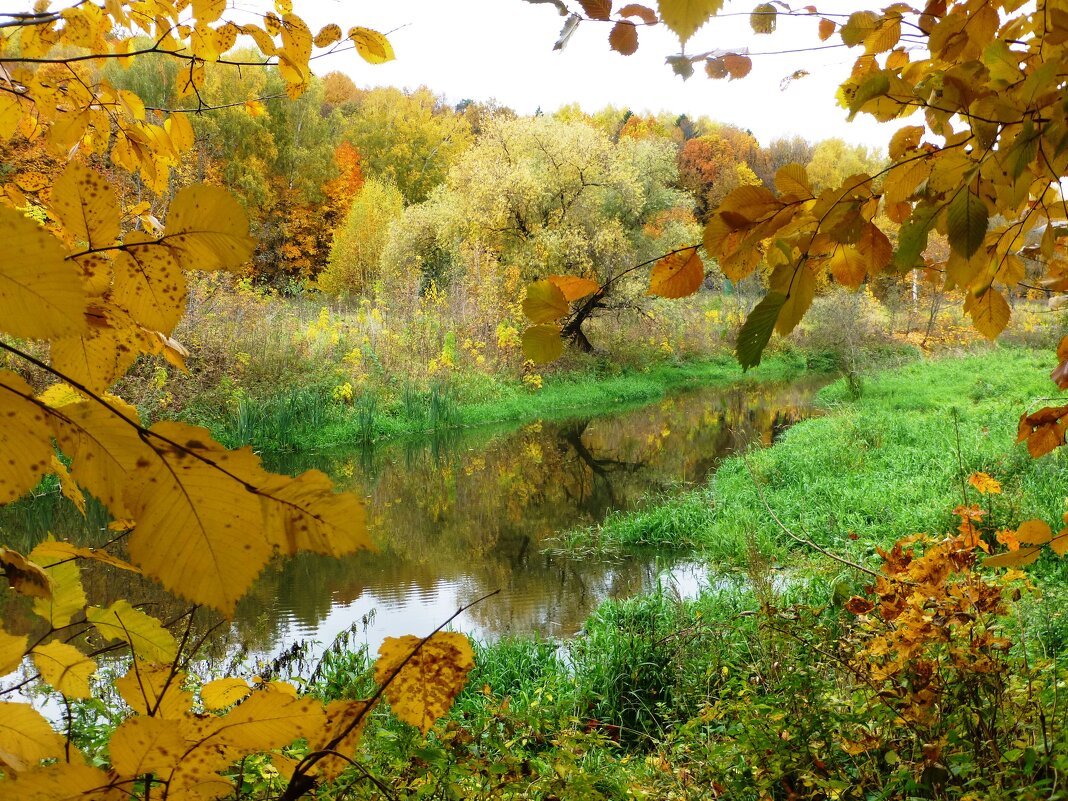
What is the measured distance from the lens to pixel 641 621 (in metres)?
4.41

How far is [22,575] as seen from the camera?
548 mm

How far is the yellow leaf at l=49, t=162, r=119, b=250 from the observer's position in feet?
1.47

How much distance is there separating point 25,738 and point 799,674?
196cm

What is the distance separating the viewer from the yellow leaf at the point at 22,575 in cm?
54

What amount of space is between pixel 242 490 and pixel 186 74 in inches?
42.9

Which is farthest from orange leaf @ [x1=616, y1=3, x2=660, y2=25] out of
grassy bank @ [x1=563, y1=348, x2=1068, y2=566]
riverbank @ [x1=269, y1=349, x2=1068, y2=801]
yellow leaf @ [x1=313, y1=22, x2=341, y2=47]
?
grassy bank @ [x1=563, y1=348, x2=1068, y2=566]

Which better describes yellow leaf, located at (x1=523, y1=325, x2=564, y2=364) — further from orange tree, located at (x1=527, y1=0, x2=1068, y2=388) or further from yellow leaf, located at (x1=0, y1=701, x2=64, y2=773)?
yellow leaf, located at (x1=0, y1=701, x2=64, y2=773)

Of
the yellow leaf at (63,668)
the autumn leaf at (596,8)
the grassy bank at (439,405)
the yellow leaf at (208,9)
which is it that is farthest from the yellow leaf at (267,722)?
the grassy bank at (439,405)

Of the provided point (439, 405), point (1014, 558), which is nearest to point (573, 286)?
point (1014, 558)

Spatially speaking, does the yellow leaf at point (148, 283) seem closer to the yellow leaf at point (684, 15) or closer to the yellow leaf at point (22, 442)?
the yellow leaf at point (22, 442)

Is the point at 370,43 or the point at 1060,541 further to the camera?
the point at 1060,541

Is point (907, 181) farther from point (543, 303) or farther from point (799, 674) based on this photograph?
point (799, 674)

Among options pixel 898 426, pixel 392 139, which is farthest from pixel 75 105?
pixel 392 139

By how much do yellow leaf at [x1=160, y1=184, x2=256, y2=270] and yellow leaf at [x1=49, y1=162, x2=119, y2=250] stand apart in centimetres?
5
